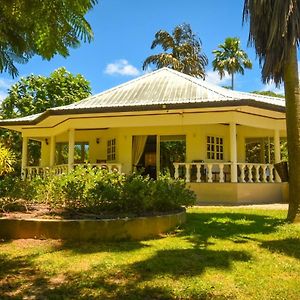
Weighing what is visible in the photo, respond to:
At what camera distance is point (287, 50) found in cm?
845

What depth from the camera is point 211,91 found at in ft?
48.6

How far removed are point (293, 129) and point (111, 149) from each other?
1058 cm

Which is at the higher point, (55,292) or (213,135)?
(213,135)

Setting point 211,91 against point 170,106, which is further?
point 211,91

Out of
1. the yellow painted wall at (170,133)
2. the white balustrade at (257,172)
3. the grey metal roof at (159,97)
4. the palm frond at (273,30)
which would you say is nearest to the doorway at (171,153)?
the yellow painted wall at (170,133)

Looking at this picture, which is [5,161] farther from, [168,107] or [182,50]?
[182,50]

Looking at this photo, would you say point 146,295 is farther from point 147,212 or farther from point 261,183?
point 261,183

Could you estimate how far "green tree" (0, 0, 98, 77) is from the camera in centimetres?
292

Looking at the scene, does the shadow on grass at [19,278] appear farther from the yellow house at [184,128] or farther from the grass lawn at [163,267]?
the yellow house at [184,128]

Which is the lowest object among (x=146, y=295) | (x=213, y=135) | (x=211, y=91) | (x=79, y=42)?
(x=146, y=295)

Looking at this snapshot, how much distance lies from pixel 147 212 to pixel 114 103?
7965 millimetres

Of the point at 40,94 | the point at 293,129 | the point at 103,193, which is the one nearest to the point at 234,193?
the point at 293,129

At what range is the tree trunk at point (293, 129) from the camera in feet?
26.9

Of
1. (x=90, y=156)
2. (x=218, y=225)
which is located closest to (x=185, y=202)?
(x=218, y=225)
